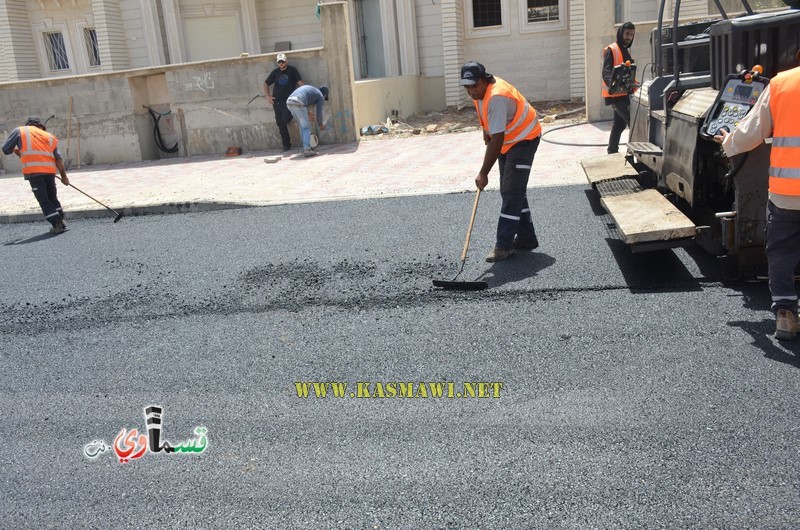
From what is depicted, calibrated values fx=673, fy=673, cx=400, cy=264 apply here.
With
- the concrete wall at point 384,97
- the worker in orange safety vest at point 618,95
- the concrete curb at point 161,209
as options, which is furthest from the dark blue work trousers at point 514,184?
the concrete wall at point 384,97

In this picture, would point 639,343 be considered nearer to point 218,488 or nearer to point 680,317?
point 680,317

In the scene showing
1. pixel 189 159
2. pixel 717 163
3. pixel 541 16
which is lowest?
pixel 189 159

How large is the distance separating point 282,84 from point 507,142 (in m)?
7.94

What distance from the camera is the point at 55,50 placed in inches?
835

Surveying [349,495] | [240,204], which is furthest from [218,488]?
[240,204]

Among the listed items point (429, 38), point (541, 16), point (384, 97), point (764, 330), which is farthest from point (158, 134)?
point (764, 330)

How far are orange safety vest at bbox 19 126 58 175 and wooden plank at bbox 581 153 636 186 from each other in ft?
20.8

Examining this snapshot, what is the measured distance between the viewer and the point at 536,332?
13.0ft

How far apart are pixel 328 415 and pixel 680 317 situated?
216 cm

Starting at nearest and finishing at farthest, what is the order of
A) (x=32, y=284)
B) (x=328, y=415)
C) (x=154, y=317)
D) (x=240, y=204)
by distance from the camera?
(x=328, y=415), (x=154, y=317), (x=32, y=284), (x=240, y=204)

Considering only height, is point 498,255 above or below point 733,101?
below

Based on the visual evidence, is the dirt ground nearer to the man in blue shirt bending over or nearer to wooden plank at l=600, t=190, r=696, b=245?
the man in blue shirt bending over

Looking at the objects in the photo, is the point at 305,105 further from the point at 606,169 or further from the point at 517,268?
the point at 517,268

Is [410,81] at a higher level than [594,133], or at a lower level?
higher
